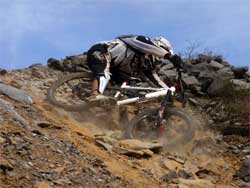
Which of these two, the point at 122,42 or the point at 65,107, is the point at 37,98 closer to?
the point at 65,107

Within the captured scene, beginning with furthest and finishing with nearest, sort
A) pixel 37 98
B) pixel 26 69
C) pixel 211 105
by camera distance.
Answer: pixel 26 69 < pixel 211 105 < pixel 37 98

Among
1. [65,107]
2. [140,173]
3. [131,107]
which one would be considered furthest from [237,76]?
[140,173]

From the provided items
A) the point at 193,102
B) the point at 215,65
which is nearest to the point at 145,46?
the point at 193,102

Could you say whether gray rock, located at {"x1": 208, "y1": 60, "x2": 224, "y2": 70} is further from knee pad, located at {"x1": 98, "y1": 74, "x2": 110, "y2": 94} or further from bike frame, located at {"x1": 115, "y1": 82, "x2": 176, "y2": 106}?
knee pad, located at {"x1": 98, "y1": 74, "x2": 110, "y2": 94}

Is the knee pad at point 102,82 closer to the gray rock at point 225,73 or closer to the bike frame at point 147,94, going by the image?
the bike frame at point 147,94

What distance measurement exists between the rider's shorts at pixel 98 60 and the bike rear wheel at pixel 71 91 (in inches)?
8.4

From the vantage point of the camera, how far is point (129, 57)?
Answer: 40.2 feet

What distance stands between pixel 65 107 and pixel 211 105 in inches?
118

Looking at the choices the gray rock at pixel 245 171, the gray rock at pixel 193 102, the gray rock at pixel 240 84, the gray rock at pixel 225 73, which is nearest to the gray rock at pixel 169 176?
the gray rock at pixel 245 171

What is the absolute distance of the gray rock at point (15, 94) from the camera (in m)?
11.1

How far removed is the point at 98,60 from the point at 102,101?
936mm

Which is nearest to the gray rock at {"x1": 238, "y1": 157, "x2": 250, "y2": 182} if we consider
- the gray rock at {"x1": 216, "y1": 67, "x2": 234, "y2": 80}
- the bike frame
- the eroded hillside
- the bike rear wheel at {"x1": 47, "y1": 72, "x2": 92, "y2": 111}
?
the eroded hillside

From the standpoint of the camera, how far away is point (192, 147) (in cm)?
1126

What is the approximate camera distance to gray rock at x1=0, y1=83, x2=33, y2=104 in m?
11.1
